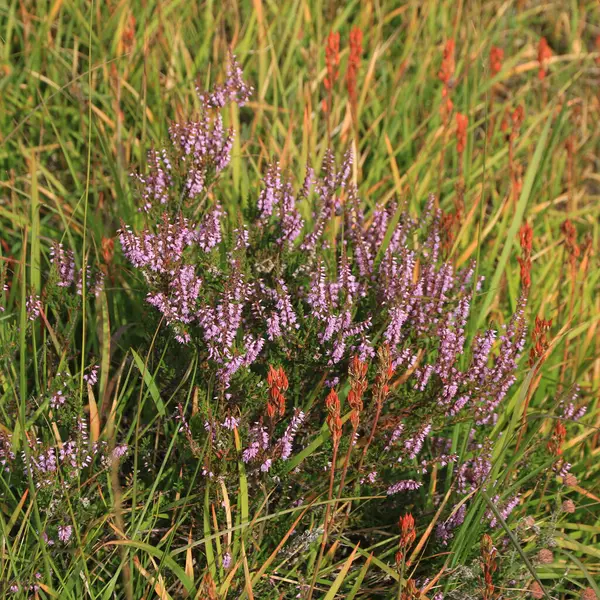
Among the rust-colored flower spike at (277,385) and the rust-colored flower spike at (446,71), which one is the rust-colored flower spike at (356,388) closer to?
the rust-colored flower spike at (277,385)

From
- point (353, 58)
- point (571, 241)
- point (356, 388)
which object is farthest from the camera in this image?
point (353, 58)

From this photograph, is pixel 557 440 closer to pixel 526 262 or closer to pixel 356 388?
pixel 526 262

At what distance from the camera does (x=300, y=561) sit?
7.54 feet

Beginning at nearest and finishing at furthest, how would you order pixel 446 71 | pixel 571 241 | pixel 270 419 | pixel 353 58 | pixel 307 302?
pixel 270 419
pixel 307 302
pixel 571 241
pixel 353 58
pixel 446 71

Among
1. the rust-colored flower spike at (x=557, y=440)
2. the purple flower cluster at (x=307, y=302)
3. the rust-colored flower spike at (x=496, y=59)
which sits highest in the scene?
the rust-colored flower spike at (x=496, y=59)

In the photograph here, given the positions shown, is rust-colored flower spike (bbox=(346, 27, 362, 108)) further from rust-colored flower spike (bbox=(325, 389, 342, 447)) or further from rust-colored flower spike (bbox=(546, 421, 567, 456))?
rust-colored flower spike (bbox=(325, 389, 342, 447))

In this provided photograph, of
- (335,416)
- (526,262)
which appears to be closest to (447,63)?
(526,262)

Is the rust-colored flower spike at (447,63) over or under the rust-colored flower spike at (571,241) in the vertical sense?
over

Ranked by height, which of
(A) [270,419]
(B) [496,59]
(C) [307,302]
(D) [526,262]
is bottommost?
(A) [270,419]

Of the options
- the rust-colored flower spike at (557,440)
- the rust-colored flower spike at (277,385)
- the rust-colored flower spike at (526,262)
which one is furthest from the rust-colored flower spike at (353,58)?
the rust-colored flower spike at (277,385)

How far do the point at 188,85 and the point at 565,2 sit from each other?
2.71 meters

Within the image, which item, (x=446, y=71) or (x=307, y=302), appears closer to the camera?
(x=307, y=302)

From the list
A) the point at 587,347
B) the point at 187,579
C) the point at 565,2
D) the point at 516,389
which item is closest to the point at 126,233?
the point at 187,579

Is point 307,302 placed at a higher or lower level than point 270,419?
higher
